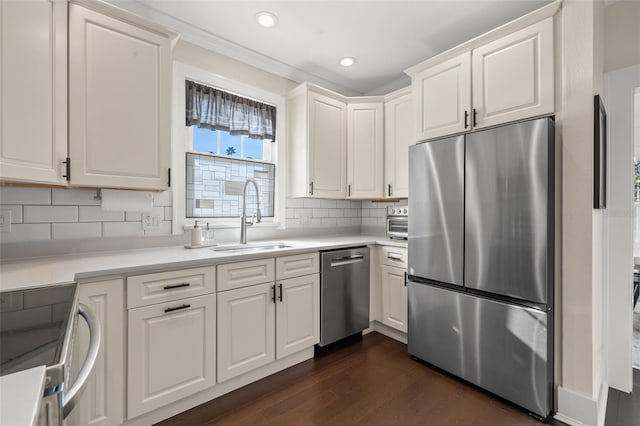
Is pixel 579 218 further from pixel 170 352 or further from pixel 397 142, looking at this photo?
pixel 170 352

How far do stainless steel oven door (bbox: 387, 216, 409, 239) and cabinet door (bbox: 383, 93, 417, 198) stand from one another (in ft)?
0.84

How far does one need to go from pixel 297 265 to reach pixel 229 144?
1313 mm

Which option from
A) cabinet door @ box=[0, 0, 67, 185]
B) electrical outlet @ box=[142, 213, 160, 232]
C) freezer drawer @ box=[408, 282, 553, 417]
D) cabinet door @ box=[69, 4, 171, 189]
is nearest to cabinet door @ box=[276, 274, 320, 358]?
freezer drawer @ box=[408, 282, 553, 417]

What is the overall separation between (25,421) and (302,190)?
2.63 meters

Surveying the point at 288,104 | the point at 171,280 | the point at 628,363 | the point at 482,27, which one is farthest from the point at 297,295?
the point at 482,27

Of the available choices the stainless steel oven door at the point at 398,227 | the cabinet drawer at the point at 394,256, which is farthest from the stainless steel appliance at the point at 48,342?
the stainless steel oven door at the point at 398,227

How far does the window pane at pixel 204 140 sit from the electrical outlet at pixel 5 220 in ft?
4.01

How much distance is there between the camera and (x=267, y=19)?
7.53 feet

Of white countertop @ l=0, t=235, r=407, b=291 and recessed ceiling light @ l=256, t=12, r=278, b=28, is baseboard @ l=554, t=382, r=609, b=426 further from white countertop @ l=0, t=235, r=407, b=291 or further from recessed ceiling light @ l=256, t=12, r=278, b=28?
recessed ceiling light @ l=256, t=12, r=278, b=28

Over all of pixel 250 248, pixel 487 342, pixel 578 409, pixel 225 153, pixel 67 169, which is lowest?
pixel 578 409

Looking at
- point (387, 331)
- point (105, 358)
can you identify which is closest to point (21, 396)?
point (105, 358)

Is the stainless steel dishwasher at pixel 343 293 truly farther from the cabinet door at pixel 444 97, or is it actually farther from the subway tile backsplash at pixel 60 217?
the subway tile backsplash at pixel 60 217

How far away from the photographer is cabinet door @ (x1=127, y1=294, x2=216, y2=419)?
1590 mm

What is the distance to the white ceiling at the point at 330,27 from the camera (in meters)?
2.16
